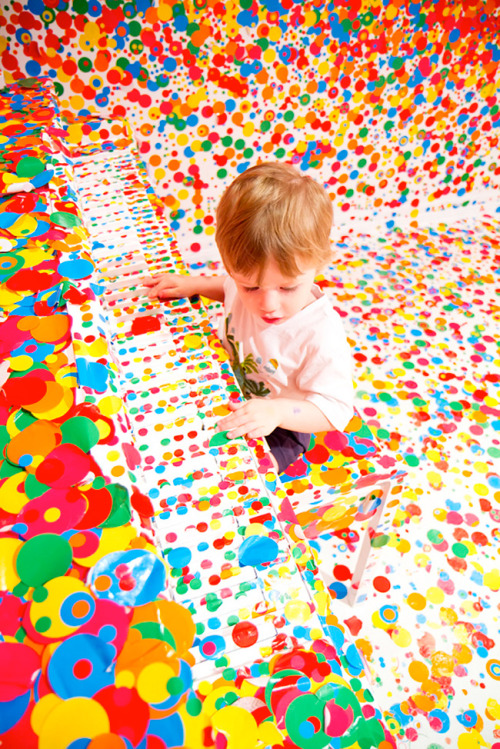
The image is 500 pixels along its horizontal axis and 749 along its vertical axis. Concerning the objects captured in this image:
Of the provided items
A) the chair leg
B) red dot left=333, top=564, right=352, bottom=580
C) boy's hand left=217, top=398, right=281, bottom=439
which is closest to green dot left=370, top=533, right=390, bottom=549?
the chair leg

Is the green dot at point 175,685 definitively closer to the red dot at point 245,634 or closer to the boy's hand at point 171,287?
the red dot at point 245,634

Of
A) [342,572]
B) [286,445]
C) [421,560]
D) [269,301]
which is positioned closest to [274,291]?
[269,301]

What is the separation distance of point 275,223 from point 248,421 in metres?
0.37

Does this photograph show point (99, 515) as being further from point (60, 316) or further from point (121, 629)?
point (60, 316)

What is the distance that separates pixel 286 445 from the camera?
3.50 ft

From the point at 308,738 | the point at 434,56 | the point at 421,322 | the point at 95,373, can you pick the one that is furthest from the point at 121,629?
the point at 434,56

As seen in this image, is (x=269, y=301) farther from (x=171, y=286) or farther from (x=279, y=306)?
(x=171, y=286)

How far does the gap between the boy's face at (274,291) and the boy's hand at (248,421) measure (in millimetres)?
215

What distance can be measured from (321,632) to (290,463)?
0.50 meters

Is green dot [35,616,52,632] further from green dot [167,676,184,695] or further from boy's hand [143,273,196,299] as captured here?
boy's hand [143,273,196,299]

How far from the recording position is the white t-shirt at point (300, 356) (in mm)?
1005

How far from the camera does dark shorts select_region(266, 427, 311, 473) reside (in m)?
1.05

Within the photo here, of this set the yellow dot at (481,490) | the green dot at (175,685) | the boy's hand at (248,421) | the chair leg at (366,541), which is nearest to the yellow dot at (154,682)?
the green dot at (175,685)

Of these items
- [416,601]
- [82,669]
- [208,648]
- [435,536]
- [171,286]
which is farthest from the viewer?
[435,536]
